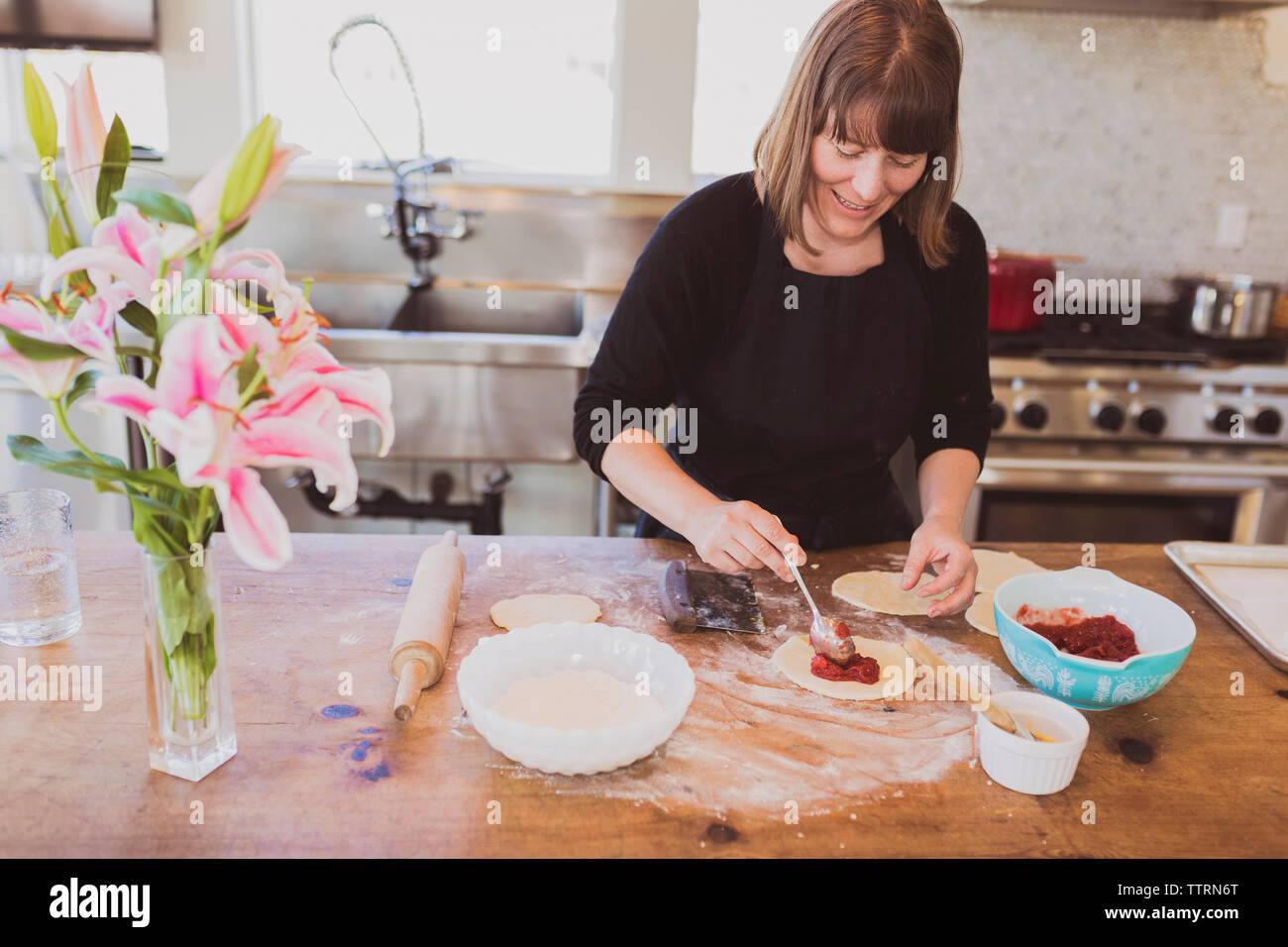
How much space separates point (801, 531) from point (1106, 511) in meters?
1.41

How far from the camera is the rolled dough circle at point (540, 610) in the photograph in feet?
4.01

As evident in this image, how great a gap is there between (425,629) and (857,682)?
485mm

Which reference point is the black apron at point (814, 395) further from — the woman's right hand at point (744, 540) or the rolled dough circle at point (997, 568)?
the woman's right hand at point (744, 540)

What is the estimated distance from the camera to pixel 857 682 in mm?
1115

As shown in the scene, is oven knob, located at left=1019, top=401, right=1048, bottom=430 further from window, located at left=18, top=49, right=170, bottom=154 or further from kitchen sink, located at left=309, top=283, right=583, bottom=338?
window, located at left=18, top=49, right=170, bottom=154

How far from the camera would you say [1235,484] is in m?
2.62

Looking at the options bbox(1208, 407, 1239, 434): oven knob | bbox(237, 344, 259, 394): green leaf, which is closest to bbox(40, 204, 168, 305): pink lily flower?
bbox(237, 344, 259, 394): green leaf

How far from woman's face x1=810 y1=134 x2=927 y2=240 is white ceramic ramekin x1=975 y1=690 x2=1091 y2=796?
0.75 m

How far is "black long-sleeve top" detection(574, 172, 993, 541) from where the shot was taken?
1.54 metres

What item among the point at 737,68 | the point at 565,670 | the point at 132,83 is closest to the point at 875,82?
the point at 565,670

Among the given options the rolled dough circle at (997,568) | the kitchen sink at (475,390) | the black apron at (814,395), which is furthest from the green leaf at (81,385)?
the kitchen sink at (475,390)

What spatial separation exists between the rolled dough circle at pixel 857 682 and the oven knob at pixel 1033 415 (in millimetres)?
1550

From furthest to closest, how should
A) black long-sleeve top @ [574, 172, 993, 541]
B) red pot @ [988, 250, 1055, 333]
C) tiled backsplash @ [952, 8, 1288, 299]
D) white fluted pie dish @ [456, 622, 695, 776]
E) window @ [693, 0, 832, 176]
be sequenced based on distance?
window @ [693, 0, 832, 176], tiled backsplash @ [952, 8, 1288, 299], red pot @ [988, 250, 1055, 333], black long-sleeve top @ [574, 172, 993, 541], white fluted pie dish @ [456, 622, 695, 776]
